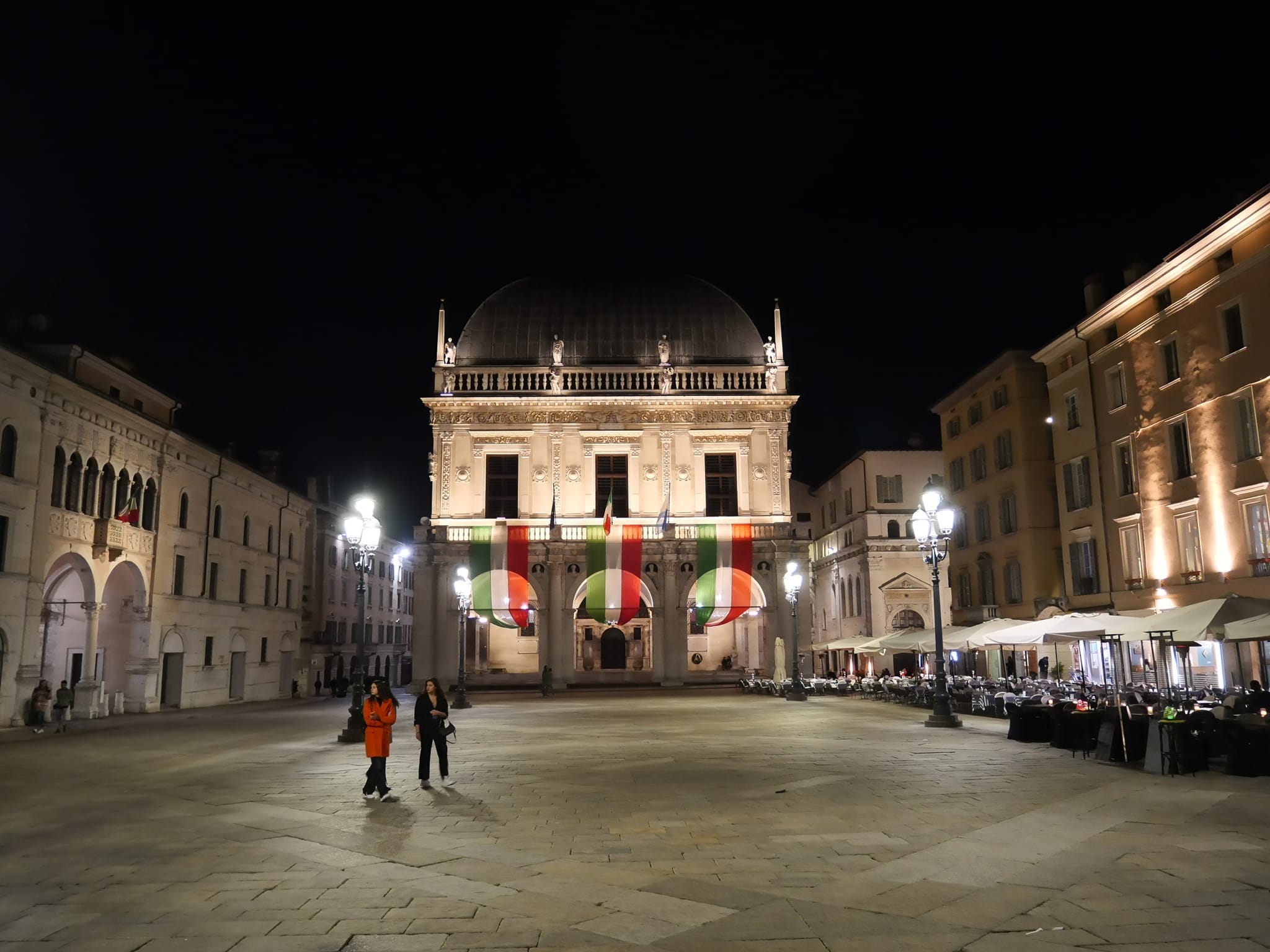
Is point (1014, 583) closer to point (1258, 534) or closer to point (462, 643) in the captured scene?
point (1258, 534)

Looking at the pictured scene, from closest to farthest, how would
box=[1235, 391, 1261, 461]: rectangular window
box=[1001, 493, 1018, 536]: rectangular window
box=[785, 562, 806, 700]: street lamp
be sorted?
box=[1235, 391, 1261, 461]: rectangular window → box=[785, 562, 806, 700]: street lamp → box=[1001, 493, 1018, 536]: rectangular window

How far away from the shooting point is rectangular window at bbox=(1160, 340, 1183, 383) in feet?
97.1

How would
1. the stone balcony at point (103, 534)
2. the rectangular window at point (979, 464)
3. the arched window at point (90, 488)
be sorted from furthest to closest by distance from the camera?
the rectangular window at point (979, 464), the arched window at point (90, 488), the stone balcony at point (103, 534)

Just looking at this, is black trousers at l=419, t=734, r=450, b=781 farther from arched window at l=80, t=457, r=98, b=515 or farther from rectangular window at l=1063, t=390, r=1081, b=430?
rectangular window at l=1063, t=390, r=1081, b=430

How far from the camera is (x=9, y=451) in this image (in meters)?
27.0

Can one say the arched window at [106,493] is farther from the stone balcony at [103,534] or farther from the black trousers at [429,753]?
the black trousers at [429,753]

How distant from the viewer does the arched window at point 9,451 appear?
26641 mm

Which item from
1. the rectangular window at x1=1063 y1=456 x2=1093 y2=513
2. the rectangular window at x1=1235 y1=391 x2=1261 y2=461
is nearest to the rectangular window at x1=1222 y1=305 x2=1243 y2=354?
the rectangular window at x1=1235 y1=391 x2=1261 y2=461

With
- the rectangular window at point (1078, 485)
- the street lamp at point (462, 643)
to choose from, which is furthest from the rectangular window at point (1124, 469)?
the street lamp at point (462, 643)

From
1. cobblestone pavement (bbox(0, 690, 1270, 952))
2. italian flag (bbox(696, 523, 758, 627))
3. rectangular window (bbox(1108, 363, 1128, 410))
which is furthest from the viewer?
italian flag (bbox(696, 523, 758, 627))

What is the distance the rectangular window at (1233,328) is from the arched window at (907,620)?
31.9 m

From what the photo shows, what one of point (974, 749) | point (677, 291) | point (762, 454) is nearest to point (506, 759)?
point (974, 749)

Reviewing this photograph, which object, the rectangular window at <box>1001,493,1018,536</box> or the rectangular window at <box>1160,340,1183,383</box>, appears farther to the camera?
the rectangular window at <box>1001,493,1018,536</box>

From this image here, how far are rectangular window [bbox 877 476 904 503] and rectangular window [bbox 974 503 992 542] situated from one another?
14.1 m
